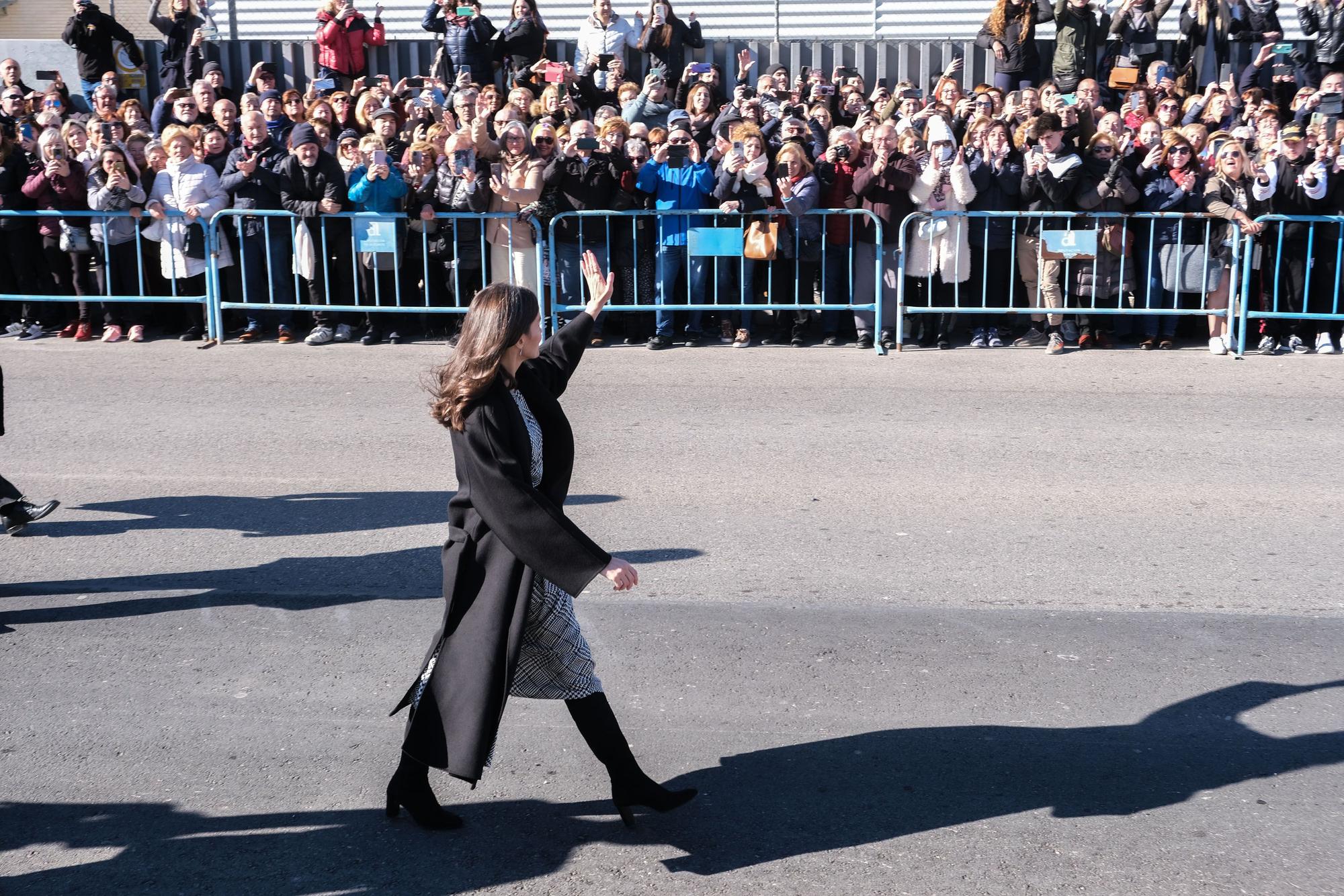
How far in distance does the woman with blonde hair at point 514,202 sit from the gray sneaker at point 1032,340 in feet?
14.0

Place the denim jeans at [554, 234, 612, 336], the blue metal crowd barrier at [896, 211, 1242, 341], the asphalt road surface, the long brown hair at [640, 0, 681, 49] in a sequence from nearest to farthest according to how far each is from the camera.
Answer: the asphalt road surface < the blue metal crowd barrier at [896, 211, 1242, 341] < the denim jeans at [554, 234, 612, 336] < the long brown hair at [640, 0, 681, 49]

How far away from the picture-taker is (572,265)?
41.9ft

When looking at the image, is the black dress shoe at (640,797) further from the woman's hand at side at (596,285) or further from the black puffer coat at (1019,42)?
the black puffer coat at (1019,42)

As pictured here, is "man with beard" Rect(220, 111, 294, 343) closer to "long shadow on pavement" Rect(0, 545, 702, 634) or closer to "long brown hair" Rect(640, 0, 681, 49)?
"long brown hair" Rect(640, 0, 681, 49)

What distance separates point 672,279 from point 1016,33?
6.07 meters

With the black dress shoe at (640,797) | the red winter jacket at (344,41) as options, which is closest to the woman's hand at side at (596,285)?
the black dress shoe at (640,797)

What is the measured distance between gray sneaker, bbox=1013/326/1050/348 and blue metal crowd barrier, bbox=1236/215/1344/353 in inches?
63.2

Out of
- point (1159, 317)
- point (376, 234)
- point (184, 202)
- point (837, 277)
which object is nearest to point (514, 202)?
point (376, 234)

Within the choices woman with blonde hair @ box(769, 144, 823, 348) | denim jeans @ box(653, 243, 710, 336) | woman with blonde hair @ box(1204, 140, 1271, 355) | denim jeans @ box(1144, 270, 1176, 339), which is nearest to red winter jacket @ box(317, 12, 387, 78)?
denim jeans @ box(653, 243, 710, 336)

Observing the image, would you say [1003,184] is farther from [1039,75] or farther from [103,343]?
[103,343]

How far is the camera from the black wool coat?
13.4ft

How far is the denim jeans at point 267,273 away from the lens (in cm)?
1288

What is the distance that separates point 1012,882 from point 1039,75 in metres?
14.1

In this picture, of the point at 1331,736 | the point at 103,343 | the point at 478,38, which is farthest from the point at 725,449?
the point at 478,38
